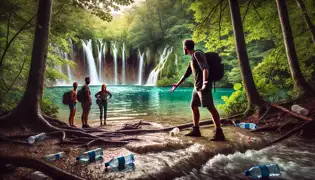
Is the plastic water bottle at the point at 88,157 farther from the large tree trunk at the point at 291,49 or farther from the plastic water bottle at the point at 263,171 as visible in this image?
the large tree trunk at the point at 291,49

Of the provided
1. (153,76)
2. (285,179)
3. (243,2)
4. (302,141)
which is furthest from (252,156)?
(153,76)

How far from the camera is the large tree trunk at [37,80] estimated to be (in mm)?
5531

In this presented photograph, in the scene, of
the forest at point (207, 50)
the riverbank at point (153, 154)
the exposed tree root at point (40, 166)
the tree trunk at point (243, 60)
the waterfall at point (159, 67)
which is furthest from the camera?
the waterfall at point (159, 67)

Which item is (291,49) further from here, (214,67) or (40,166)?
(40,166)

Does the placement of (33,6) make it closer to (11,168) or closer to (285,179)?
(11,168)

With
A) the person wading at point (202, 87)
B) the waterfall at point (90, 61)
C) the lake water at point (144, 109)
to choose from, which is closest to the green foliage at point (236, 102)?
the lake water at point (144, 109)

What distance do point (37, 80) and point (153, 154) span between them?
4402 mm

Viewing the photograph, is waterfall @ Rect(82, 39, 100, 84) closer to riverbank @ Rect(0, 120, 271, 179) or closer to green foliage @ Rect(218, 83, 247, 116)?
green foliage @ Rect(218, 83, 247, 116)

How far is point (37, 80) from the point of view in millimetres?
6000

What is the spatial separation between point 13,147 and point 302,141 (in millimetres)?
6594

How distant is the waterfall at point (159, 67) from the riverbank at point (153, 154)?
3889cm

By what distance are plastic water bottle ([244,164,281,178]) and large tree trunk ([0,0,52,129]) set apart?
507cm

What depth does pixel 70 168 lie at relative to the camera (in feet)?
10.1

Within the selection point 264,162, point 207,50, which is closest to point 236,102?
point 207,50
